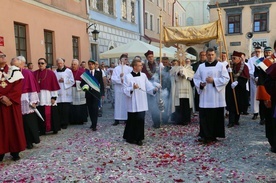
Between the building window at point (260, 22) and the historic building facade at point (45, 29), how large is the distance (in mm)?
23518

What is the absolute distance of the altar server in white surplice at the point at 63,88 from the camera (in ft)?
29.2

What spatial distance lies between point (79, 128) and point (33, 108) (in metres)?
2.49

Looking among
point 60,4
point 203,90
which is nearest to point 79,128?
point 203,90

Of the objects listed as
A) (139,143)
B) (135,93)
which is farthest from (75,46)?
(139,143)

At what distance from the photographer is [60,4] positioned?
14.4 metres

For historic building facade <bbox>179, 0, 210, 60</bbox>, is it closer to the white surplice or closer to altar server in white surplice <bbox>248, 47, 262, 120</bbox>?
altar server in white surplice <bbox>248, 47, 262, 120</bbox>

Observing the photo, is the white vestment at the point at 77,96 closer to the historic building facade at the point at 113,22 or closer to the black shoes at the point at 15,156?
the black shoes at the point at 15,156

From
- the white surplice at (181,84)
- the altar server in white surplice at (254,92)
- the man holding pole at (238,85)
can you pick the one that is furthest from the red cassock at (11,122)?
the altar server in white surplice at (254,92)

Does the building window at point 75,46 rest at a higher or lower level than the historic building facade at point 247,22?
lower

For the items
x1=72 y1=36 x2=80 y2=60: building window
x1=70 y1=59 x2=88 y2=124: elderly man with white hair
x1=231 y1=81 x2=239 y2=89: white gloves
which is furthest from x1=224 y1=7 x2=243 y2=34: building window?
x1=70 y1=59 x2=88 y2=124: elderly man with white hair

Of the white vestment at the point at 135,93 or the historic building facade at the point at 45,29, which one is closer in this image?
the white vestment at the point at 135,93

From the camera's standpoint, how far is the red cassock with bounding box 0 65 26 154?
18.1 feet

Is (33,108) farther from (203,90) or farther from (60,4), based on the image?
(60,4)

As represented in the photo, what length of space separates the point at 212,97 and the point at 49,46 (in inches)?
368
